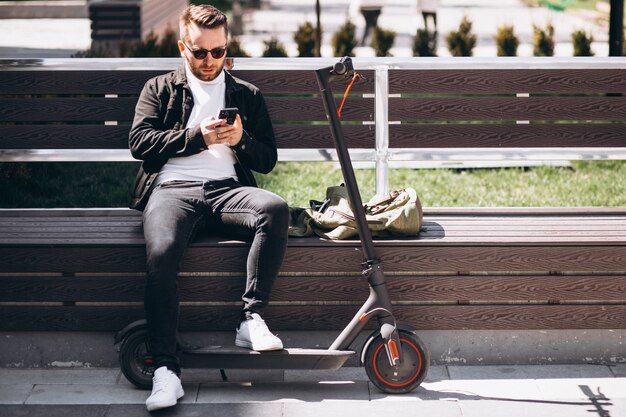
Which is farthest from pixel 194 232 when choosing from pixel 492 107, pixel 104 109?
pixel 492 107

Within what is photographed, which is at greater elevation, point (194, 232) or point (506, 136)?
point (506, 136)

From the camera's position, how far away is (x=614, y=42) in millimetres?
8672

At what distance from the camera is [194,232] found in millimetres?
4832

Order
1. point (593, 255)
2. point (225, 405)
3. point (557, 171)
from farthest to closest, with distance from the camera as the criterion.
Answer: point (557, 171)
point (593, 255)
point (225, 405)

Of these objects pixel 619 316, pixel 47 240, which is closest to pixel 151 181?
pixel 47 240

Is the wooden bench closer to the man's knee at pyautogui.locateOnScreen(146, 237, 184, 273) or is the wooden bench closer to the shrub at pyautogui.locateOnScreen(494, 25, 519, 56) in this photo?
the man's knee at pyautogui.locateOnScreen(146, 237, 184, 273)

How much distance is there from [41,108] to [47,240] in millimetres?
830

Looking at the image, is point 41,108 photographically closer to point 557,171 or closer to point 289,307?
point 289,307

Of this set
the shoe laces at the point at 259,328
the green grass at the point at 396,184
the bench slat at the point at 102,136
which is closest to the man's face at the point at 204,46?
the bench slat at the point at 102,136

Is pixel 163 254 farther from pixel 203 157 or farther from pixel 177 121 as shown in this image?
pixel 177 121

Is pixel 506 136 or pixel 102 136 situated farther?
pixel 506 136

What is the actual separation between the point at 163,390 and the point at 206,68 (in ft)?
4.69

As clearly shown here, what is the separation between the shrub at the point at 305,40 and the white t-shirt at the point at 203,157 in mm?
6130

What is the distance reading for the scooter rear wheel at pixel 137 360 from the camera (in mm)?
4703
